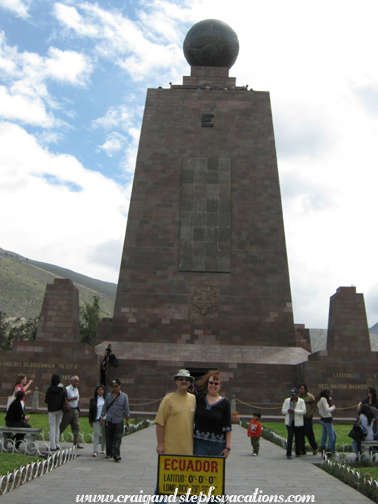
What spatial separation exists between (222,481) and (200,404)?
2.92 ft

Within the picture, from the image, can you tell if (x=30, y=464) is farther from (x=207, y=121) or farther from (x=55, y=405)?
(x=207, y=121)

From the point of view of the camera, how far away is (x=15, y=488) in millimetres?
6473

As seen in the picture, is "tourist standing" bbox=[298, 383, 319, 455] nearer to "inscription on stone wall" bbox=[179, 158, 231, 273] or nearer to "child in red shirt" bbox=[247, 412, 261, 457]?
"child in red shirt" bbox=[247, 412, 261, 457]

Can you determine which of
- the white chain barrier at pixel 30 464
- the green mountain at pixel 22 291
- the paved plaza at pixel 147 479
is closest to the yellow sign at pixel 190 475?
the paved plaza at pixel 147 479

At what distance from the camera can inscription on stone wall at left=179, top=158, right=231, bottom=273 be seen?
23547mm

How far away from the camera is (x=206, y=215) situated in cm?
2416

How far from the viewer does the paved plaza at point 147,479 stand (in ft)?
20.7

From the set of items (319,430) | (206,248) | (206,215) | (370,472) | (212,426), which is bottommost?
(370,472)

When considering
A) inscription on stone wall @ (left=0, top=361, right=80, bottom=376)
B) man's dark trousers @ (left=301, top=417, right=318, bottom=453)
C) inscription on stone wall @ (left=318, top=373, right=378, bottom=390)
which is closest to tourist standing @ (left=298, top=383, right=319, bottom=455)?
man's dark trousers @ (left=301, top=417, right=318, bottom=453)

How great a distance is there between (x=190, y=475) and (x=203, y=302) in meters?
18.5

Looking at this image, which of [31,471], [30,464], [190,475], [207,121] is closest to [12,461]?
[30,464]

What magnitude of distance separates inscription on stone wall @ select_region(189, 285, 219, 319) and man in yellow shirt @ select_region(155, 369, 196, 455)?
17.6 meters

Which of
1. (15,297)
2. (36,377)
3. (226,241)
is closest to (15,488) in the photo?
(36,377)

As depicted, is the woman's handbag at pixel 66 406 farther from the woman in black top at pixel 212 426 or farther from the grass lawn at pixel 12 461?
the woman in black top at pixel 212 426
